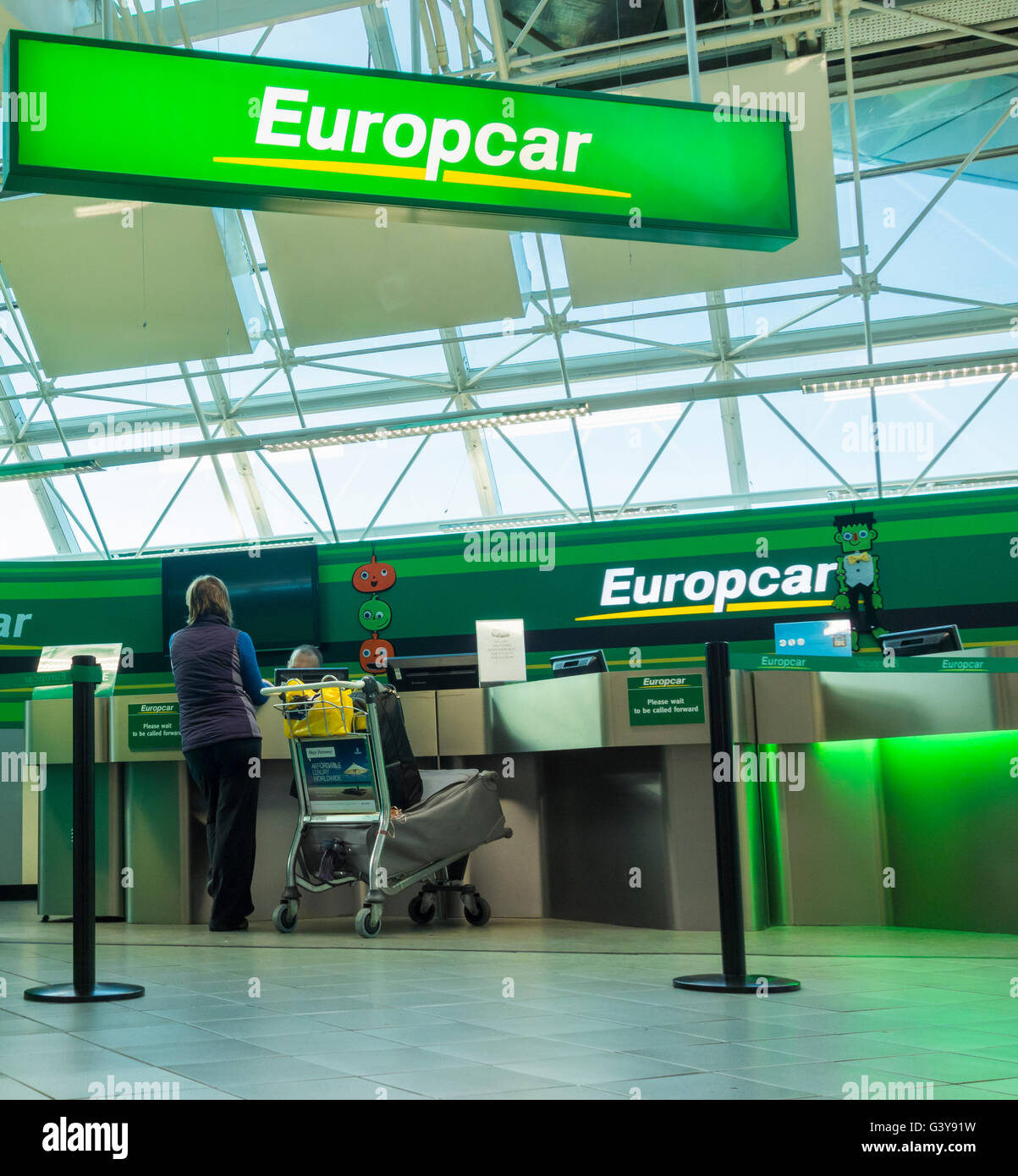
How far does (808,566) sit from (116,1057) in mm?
8188

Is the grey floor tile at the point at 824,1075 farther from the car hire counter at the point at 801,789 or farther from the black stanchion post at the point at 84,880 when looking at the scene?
the car hire counter at the point at 801,789

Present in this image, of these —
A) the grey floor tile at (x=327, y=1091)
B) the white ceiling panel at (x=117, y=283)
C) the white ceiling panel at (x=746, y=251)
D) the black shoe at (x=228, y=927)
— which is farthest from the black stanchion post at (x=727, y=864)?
the white ceiling panel at (x=117, y=283)

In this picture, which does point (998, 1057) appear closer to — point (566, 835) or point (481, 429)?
point (566, 835)

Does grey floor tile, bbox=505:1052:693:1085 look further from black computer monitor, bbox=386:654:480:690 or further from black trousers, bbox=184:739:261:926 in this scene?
black computer monitor, bbox=386:654:480:690

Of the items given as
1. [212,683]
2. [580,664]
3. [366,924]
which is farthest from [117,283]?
[366,924]

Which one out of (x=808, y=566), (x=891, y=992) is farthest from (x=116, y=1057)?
(x=808, y=566)

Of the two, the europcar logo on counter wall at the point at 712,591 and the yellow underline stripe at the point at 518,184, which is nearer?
the yellow underline stripe at the point at 518,184

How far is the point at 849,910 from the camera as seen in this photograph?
6.11m

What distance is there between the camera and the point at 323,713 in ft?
20.4

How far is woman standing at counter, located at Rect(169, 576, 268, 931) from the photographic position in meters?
6.28

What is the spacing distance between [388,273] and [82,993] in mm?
10748

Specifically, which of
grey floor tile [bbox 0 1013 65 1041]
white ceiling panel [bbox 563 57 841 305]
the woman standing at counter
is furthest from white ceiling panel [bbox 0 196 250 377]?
grey floor tile [bbox 0 1013 65 1041]

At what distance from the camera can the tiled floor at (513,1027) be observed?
2555mm

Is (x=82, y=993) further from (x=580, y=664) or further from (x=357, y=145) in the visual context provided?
(x=580, y=664)
